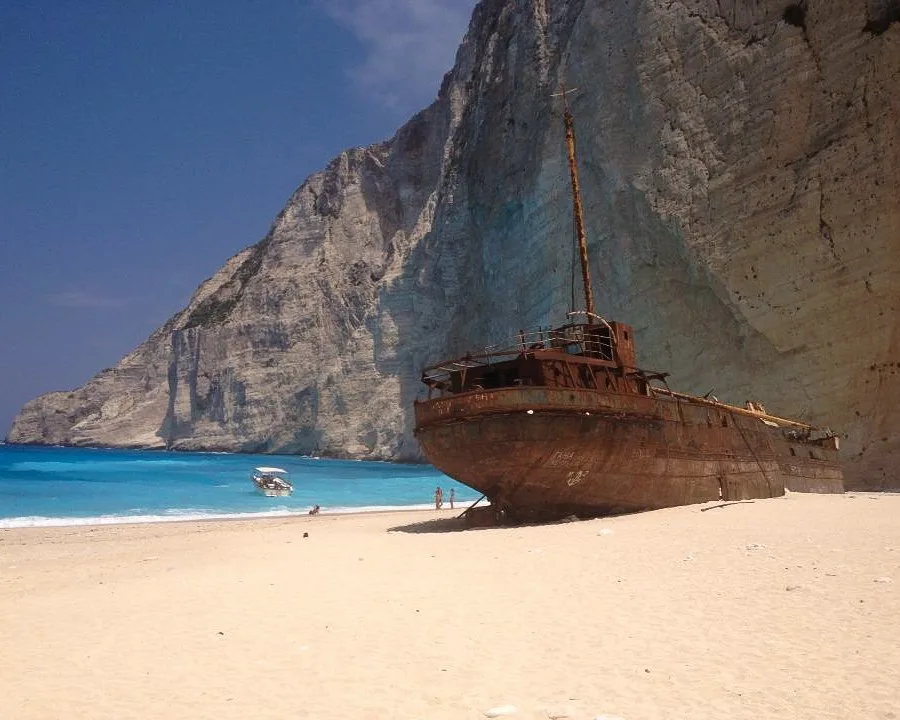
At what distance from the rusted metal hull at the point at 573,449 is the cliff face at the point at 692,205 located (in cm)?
1432

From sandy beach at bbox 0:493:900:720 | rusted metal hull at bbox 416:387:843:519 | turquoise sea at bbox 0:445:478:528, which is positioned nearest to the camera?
sandy beach at bbox 0:493:900:720

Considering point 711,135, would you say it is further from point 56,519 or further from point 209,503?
point 56,519

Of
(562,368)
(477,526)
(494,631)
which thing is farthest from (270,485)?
(494,631)

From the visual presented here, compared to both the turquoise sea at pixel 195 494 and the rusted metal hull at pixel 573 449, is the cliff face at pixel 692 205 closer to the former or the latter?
the turquoise sea at pixel 195 494

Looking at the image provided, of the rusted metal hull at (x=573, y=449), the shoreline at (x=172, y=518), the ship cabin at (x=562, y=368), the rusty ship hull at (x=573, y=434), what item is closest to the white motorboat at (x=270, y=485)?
the shoreline at (x=172, y=518)

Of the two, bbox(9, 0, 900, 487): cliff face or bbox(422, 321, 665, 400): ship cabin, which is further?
bbox(9, 0, 900, 487): cliff face

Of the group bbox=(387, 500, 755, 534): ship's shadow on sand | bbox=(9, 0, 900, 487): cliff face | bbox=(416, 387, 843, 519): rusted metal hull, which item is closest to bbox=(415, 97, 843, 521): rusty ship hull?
bbox=(416, 387, 843, 519): rusted metal hull

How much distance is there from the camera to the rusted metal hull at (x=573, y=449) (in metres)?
13.3

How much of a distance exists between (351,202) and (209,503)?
58429mm

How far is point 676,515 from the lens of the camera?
1366cm

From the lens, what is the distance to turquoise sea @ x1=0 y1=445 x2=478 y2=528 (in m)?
29.2

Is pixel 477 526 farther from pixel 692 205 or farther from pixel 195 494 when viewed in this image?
pixel 195 494

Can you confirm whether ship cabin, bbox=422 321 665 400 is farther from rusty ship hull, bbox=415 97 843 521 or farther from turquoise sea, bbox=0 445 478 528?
turquoise sea, bbox=0 445 478 528

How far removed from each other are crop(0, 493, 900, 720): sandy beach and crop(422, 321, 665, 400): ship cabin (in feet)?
12.7
